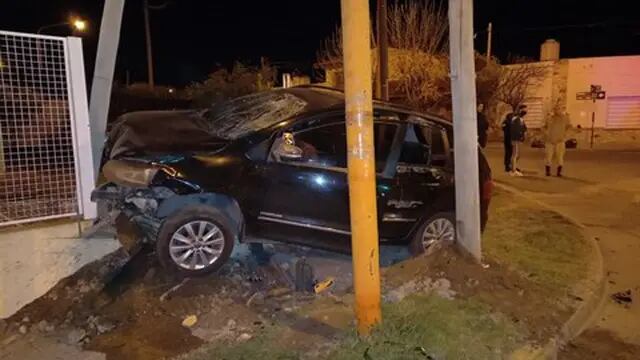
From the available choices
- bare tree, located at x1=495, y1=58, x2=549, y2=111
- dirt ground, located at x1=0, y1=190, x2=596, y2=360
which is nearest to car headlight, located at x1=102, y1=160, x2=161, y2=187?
dirt ground, located at x1=0, y1=190, x2=596, y2=360

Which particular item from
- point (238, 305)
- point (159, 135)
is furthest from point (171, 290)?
point (159, 135)

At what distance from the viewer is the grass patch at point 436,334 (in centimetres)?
410

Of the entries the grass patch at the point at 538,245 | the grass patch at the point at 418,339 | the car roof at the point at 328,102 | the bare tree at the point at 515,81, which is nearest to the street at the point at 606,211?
the grass patch at the point at 538,245

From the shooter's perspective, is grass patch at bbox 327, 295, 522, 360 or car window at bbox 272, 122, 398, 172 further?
car window at bbox 272, 122, 398, 172

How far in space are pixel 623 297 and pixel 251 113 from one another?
441 cm

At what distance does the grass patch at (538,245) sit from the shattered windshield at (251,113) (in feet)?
9.22

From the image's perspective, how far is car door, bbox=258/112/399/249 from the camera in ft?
19.1

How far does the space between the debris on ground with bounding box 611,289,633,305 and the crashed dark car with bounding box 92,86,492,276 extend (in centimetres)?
180

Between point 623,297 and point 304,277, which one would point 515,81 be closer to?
point 623,297

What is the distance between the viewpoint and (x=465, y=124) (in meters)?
5.97

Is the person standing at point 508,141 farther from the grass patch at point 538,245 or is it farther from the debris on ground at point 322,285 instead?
the debris on ground at point 322,285

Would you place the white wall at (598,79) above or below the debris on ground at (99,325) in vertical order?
above

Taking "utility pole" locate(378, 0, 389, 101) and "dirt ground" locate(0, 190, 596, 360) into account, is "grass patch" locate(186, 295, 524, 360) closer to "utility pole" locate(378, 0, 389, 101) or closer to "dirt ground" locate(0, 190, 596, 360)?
"dirt ground" locate(0, 190, 596, 360)

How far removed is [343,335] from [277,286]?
4.50ft
